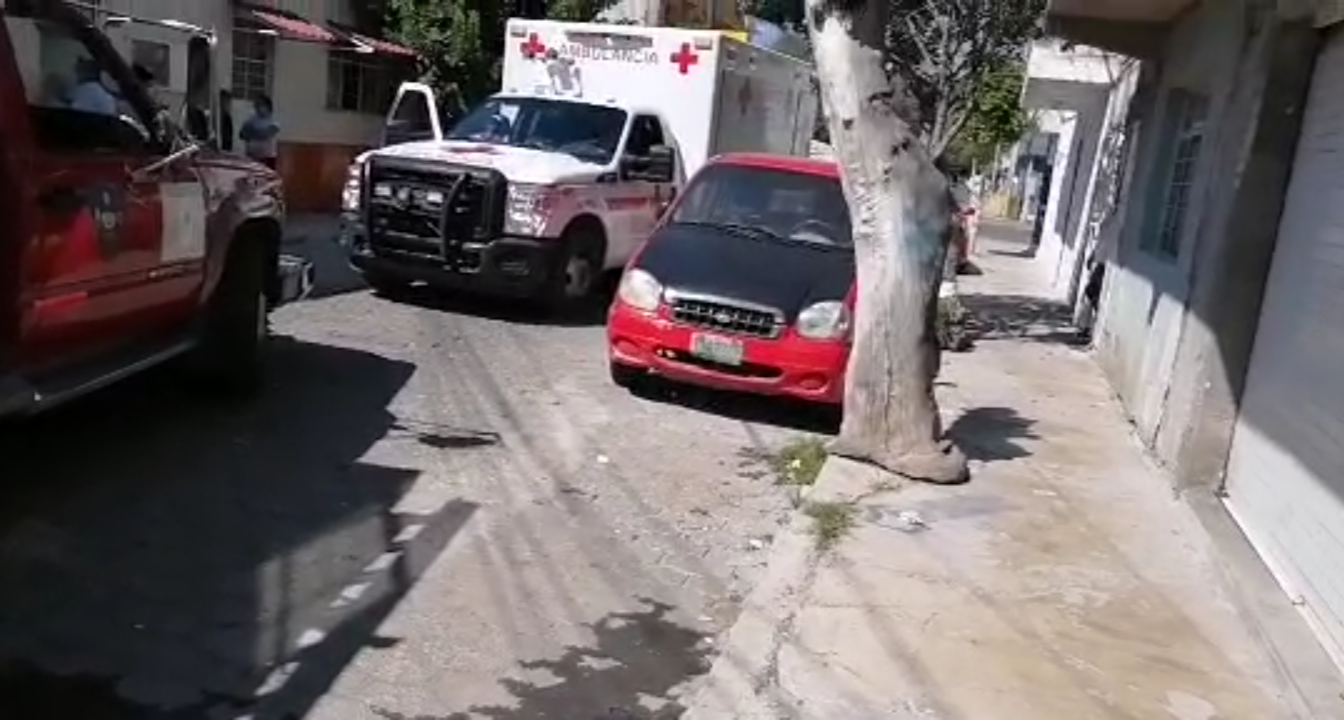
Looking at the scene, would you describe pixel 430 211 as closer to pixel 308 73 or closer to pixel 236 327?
pixel 236 327

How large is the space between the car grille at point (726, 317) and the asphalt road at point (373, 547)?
2.02 feet

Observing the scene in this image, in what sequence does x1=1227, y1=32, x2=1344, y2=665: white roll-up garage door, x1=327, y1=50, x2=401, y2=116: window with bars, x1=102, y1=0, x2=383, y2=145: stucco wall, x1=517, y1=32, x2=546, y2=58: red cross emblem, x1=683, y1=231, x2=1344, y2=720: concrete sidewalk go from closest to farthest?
1. x1=683, y1=231, x2=1344, y2=720: concrete sidewalk
2. x1=1227, y1=32, x2=1344, y2=665: white roll-up garage door
3. x1=517, y1=32, x2=546, y2=58: red cross emblem
4. x1=102, y1=0, x2=383, y2=145: stucco wall
5. x1=327, y1=50, x2=401, y2=116: window with bars

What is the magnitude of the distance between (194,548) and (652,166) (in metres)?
8.20

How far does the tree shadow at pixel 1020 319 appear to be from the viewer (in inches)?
558

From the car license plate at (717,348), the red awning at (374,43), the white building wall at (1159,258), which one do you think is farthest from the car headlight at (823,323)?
the red awning at (374,43)

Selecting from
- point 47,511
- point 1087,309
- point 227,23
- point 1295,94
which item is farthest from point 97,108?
point 227,23

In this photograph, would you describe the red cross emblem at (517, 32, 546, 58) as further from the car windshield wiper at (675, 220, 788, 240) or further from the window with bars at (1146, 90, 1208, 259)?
the window with bars at (1146, 90, 1208, 259)

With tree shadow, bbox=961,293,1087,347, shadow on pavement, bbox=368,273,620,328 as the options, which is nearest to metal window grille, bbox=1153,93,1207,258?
tree shadow, bbox=961,293,1087,347

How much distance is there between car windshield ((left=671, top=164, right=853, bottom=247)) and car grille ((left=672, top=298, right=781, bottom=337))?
45.7 inches

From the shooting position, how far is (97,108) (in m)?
5.81

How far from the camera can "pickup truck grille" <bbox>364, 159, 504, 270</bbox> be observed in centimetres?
1107

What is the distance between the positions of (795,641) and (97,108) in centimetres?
365

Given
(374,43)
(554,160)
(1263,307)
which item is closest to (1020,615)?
(1263,307)

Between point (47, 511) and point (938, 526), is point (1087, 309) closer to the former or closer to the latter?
point (938, 526)
